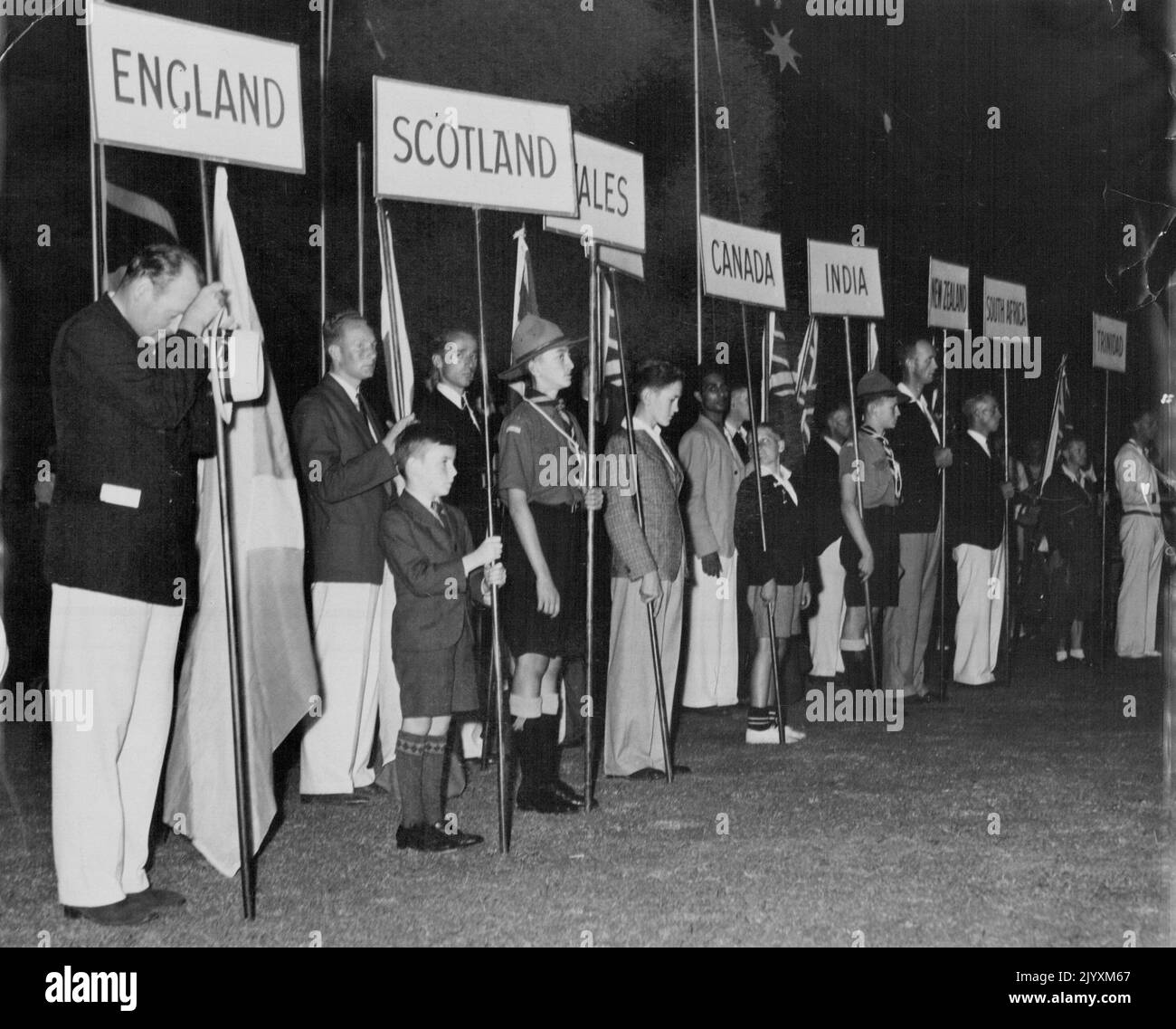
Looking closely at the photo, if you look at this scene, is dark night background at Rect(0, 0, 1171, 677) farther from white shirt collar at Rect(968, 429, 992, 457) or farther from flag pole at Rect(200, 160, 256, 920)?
flag pole at Rect(200, 160, 256, 920)

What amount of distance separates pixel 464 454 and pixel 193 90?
2.22m

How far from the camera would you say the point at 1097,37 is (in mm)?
7859

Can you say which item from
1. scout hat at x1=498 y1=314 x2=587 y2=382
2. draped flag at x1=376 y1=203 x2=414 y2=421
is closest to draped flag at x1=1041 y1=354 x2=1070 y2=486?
draped flag at x1=376 y1=203 x2=414 y2=421

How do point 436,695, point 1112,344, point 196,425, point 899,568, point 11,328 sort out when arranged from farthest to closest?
1. point 1112,344
2. point 899,568
3. point 11,328
4. point 436,695
5. point 196,425

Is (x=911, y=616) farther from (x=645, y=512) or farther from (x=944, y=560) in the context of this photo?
(x=645, y=512)

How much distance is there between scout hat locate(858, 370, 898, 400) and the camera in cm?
912

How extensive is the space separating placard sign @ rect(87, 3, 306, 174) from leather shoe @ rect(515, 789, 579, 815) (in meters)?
2.42

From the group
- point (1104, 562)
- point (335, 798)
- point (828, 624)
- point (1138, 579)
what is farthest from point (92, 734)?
point (1104, 562)

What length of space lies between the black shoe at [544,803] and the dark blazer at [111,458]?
1927mm

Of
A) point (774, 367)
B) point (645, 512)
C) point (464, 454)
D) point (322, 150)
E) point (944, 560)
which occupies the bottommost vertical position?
point (944, 560)

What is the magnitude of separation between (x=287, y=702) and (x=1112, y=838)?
283 centimetres

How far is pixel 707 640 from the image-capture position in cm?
875
